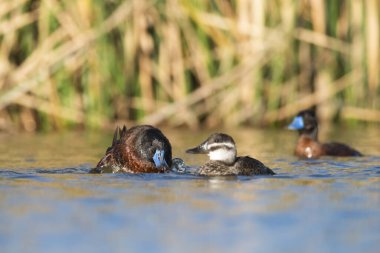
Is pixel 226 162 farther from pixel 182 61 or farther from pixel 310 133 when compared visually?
pixel 182 61

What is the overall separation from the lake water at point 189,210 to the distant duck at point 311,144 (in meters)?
0.97

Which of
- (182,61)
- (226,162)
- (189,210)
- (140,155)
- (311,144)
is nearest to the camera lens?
(189,210)

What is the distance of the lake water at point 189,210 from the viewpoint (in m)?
4.98

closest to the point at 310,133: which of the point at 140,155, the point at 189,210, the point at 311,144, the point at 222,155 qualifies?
the point at 311,144

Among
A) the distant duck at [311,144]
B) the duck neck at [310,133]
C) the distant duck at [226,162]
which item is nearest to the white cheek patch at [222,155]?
the distant duck at [226,162]

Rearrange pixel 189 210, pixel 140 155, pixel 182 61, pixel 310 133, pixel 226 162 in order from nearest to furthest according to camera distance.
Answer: pixel 189 210
pixel 226 162
pixel 140 155
pixel 310 133
pixel 182 61

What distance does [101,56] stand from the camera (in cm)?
1230

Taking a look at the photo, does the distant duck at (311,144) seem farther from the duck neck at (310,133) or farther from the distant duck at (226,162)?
the distant duck at (226,162)

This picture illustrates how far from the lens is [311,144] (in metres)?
10.8

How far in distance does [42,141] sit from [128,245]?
22.8 ft

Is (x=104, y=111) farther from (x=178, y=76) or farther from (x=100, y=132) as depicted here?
(x=178, y=76)

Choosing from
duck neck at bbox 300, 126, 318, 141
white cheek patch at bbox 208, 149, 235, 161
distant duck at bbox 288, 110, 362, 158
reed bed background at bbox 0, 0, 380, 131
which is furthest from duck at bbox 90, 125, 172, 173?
reed bed background at bbox 0, 0, 380, 131

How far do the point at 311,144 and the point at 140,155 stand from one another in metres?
3.26

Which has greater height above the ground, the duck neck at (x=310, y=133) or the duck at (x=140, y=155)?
the duck neck at (x=310, y=133)
